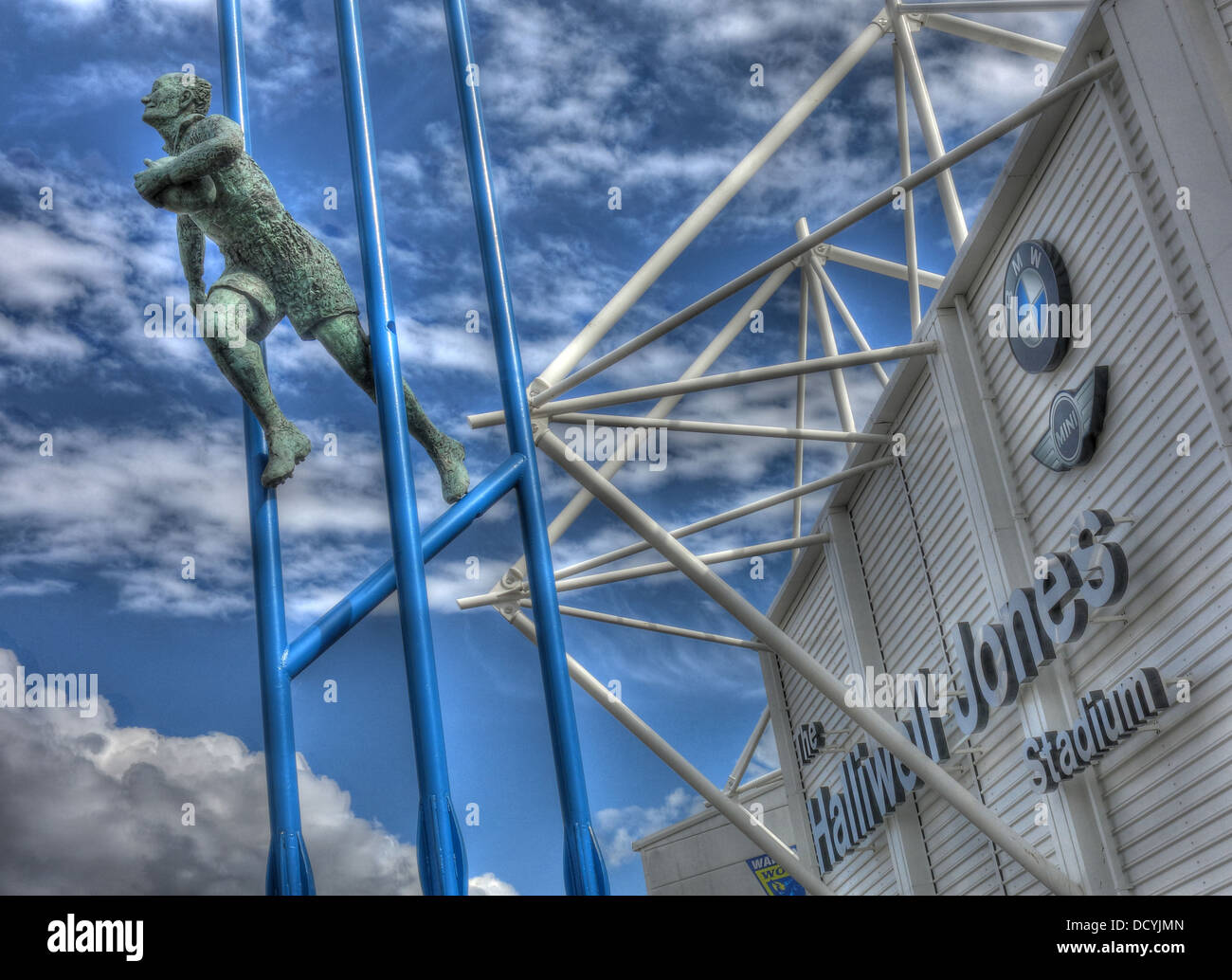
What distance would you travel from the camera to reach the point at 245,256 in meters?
7.74

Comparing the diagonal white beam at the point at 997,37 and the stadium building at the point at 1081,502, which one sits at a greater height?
the diagonal white beam at the point at 997,37

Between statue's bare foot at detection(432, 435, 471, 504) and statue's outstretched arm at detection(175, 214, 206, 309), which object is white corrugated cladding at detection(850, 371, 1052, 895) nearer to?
statue's bare foot at detection(432, 435, 471, 504)

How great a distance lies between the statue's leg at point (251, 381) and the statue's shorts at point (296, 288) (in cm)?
11

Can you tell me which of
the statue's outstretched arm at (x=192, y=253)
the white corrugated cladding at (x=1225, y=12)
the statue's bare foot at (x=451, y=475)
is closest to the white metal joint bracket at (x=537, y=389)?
the statue's bare foot at (x=451, y=475)

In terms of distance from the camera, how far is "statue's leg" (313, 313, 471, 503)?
8.02 metres

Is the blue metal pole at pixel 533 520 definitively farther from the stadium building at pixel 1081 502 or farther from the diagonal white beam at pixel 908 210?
the diagonal white beam at pixel 908 210

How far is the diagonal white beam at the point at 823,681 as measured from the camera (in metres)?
12.2

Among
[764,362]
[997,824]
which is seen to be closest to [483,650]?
[764,362]

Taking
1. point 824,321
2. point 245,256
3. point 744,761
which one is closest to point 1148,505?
point 245,256

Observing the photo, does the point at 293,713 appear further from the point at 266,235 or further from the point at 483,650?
the point at 483,650

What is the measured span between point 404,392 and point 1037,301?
Answer: 7.65m

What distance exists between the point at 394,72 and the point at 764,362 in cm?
1354

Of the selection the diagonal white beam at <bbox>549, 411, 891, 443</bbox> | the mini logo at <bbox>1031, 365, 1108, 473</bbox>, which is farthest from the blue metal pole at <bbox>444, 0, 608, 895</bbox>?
the mini logo at <bbox>1031, 365, 1108, 473</bbox>

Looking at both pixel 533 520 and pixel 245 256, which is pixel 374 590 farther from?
pixel 245 256
